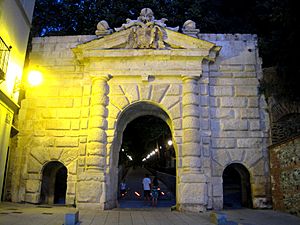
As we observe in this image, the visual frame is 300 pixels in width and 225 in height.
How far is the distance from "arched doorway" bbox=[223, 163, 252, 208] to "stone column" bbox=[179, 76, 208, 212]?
200 centimetres

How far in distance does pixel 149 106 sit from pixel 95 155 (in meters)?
2.92

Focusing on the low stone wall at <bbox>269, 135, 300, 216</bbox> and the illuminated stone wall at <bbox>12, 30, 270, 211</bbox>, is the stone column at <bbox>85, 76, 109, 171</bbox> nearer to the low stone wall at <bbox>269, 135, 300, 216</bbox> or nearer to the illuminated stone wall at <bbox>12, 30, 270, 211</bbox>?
the illuminated stone wall at <bbox>12, 30, 270, 211</bbox>

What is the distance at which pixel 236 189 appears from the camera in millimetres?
15555

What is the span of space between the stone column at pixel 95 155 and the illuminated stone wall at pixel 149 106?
0.11 feet

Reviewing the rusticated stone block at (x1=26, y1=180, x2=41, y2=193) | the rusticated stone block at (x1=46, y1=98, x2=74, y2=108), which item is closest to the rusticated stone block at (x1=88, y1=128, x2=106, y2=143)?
the rusticated stone block at (x1=46, y1=98, x2=74, y2=108)

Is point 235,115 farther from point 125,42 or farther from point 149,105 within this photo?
point 125,42

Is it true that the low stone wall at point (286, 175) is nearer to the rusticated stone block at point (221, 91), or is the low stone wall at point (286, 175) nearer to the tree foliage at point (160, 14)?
the rusticated stone block at point (221, 91)

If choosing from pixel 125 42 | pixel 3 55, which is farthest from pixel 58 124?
pixel 125 42

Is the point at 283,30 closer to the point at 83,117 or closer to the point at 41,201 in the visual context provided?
the point at 83,117

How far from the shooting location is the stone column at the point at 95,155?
945 cm

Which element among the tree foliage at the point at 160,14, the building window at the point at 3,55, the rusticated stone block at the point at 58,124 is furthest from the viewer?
the tree foliage at the point at 160,14

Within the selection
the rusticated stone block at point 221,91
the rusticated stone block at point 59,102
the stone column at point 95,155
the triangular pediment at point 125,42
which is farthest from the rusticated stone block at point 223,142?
the rusticated stone block at point 59,102

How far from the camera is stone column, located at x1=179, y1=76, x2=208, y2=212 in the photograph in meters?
9.30

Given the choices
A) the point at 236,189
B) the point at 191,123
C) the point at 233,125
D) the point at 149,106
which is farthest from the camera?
the point at 236,189
